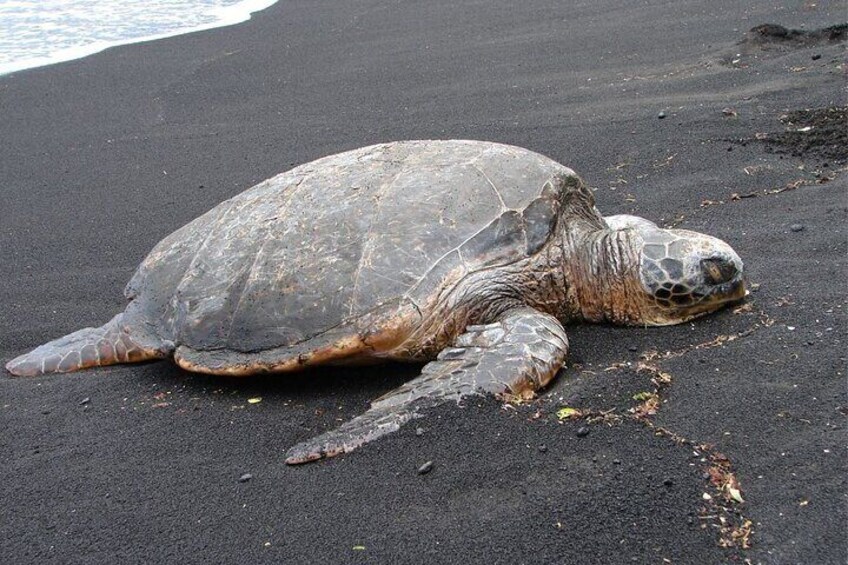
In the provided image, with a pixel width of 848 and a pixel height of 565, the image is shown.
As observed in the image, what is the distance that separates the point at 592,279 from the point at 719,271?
44 cm

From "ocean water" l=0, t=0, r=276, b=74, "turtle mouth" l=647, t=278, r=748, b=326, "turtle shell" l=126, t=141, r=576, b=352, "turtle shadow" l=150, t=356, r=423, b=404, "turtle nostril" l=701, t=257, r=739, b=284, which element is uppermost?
"ocean water" l=0, t=0, r=276, b=74

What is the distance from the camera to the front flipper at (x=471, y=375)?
2.44 metres

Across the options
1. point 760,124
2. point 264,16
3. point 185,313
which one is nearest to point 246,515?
point 185,313

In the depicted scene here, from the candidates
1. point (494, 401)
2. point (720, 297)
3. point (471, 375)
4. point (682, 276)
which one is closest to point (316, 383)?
point (471, 375)

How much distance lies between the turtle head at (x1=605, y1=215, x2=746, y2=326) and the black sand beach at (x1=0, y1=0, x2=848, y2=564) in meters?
0.08

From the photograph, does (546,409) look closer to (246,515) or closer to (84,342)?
(246,515)

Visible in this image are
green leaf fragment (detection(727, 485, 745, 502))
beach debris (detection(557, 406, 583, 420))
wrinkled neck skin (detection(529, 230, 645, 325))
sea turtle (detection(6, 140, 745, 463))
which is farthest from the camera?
wrinkled neck skin (detection(529, 230, 645, 325))

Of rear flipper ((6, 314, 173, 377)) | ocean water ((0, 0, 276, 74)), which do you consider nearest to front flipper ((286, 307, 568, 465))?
rear flipper ((6, 314, 173, 377))

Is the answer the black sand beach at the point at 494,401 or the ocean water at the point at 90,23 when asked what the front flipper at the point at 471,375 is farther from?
the ocean water at the point at 90,23

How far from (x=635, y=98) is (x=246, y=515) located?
4.10 m

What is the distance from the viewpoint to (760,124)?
15.3 feet

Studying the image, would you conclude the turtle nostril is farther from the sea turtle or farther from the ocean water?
the ocean water

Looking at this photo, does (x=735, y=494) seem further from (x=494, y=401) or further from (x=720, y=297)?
(x=720, y=297)

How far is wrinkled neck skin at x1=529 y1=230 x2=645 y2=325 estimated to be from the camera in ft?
10.2
